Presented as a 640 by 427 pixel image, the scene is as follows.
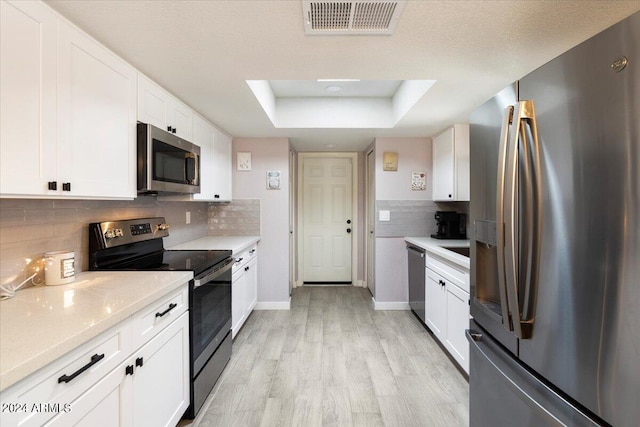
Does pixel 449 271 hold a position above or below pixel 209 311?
above

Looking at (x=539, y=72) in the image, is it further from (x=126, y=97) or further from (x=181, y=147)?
(x=181, y=147)

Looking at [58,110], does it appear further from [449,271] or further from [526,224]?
[449,271]

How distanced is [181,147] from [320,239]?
9.50 ft

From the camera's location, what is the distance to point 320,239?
4727mm

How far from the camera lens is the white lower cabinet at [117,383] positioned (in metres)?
0.83

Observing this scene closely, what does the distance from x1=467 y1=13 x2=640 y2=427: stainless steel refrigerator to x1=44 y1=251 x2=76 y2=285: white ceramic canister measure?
197 centimetres

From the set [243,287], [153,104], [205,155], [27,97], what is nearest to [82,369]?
[27,97]

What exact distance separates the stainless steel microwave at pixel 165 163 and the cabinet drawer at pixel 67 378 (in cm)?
96

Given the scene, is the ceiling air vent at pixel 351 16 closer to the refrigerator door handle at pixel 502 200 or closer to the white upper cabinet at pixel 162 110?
the refrigerator door handle at pixel 502 200

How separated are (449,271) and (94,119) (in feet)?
8.59

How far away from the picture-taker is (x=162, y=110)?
2074 mm

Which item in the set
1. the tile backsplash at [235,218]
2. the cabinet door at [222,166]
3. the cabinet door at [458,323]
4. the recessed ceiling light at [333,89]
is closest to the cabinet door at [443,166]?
the cabinet door at [458,323]

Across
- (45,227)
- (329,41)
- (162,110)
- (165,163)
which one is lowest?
(45,227)

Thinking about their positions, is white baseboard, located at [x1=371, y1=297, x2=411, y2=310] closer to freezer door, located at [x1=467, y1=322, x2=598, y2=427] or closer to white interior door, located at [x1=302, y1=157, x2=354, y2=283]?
white interior door, located at [x1=302, y1=157, x2=354, y2=283]
